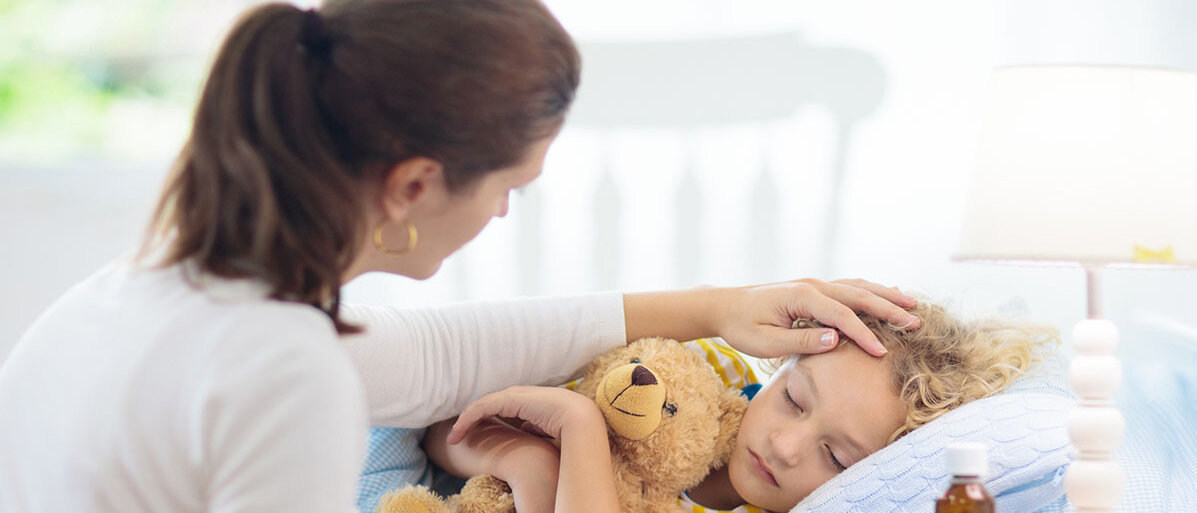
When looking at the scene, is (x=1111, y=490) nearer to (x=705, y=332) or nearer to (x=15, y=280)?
(x=705, y=332)

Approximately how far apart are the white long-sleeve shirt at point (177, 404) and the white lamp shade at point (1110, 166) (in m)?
0.85

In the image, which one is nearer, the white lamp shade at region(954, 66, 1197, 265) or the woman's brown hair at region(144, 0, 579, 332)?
the woman's brown hair at region(144, 0, 579, 332)

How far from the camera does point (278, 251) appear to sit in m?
0.75

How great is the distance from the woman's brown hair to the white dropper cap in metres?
0.46

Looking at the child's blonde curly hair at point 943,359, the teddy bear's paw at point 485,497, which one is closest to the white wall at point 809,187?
the child's blonde curly hair at point 943,359

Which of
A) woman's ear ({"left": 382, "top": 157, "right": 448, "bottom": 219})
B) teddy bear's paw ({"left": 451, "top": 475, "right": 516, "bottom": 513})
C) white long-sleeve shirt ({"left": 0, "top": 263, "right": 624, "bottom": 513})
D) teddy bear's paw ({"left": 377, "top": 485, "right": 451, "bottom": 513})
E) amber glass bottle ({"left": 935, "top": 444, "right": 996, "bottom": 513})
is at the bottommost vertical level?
teddy bear's paw ({"left": 451, "top": 475, "right": 516, "bottom": 513})

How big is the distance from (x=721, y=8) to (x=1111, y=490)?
1.77 meters

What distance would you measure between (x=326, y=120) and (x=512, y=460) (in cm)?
56

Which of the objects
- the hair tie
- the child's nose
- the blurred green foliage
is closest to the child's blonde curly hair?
the child's nose

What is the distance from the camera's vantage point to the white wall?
7.36ft

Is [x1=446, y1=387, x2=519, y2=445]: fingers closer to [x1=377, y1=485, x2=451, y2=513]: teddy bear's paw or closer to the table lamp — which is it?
[x1=377, y1=485, x2=451, y2=513]: teddy bear's paw

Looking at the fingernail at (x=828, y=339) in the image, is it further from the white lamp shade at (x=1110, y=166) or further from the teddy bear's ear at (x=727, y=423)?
the white lamp shade at (x=1110, y=166)

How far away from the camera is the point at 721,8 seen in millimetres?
2432

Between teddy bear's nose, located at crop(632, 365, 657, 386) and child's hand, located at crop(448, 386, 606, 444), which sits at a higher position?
teddy bear's nose, located at crop(632, 365, 657, 386)
